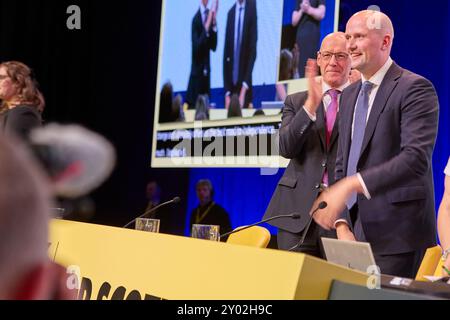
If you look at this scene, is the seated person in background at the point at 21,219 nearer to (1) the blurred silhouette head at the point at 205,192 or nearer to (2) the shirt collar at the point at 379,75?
(2) the shirt collar at the point at 379,75

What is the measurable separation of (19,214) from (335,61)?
3.45 metres

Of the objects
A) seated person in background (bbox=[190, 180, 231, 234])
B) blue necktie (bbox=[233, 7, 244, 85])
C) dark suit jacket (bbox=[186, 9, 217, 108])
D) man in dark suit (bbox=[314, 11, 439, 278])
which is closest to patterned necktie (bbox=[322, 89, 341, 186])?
man in dark suit (bbox=[314, 11, 439, 278])

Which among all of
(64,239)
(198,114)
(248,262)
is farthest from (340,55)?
(198,114)

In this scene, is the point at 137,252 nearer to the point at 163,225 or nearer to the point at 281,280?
the point at 281,280

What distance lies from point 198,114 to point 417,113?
13.9 ft

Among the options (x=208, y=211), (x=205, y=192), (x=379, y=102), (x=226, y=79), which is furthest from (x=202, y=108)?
(x=379, y=102)

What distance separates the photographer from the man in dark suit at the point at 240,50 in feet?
21.6

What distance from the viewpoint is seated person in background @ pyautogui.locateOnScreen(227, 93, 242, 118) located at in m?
6.52

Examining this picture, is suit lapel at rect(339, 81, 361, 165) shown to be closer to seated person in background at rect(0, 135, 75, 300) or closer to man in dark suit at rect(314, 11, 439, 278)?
man in dark suit at rect(314, 11, 439, 278)

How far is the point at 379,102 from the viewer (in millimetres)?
2996

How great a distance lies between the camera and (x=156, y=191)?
329 inches

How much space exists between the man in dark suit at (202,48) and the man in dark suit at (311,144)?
3.31m
